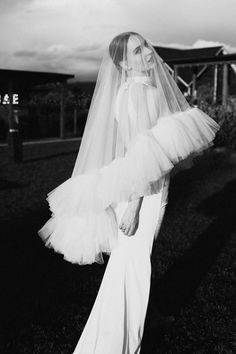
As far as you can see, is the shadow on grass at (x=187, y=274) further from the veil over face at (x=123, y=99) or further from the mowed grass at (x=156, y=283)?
the veil over face at (x=123, y=99)

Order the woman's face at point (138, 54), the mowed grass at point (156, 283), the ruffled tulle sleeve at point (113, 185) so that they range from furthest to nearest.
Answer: the mowed grass at point (156, 283) < the woman's face at point (138, 54) < the ruffled tulle sleeve at point (113, 185)

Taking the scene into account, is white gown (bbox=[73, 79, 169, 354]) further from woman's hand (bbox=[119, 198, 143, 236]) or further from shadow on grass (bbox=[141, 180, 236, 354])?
shadow on grass (bbox=[141, 180, 236, 354])

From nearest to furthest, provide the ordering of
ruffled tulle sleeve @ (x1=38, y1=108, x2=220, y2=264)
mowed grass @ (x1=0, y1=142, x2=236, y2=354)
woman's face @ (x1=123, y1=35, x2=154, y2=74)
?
ruffled tulle sleeve @ (x1=38, y1=108, x2=220, y2=264) < woman's face @ (x1=123, y1=35, x2=154, y2=74) < mowed grass @ (x1=0, y1=142, x2=236, y2=354)

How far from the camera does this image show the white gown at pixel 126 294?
2.67 m

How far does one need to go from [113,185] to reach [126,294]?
2.30 ft

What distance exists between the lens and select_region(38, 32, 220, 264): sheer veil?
2559mm

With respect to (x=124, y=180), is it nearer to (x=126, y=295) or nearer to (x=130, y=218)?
(x=130, y=218)

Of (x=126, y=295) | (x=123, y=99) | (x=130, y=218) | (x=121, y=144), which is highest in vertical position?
(x=123, y=99)

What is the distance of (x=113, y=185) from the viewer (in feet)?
8.45

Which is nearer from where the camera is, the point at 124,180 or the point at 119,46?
the point at 124,180

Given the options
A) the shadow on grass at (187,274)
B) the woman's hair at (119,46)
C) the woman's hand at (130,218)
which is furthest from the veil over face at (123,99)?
the shadow on grass at (187,274)

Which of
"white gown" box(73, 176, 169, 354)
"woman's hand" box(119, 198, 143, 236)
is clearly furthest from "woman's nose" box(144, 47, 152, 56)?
"woman's hand" box(119, 198, 143, 236)

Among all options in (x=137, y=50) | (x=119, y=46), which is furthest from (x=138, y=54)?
(x=119, y=46)

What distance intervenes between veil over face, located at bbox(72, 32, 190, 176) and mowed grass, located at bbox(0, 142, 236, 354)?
54.9 inches
